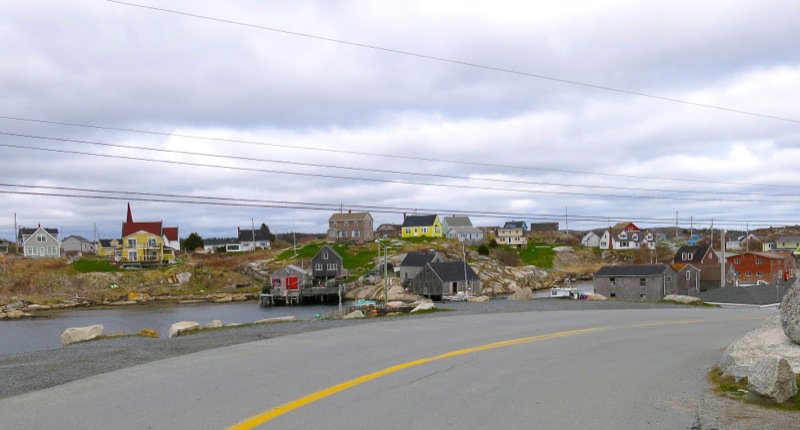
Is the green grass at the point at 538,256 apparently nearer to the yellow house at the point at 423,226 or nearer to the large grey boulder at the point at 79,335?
the yellow house at the point at 423,226

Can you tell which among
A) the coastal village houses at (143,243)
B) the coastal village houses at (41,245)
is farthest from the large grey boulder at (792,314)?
the coastal village houses at (41,245)

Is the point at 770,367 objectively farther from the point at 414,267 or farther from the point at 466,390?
the point at 414,267

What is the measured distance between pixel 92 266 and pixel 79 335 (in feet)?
333

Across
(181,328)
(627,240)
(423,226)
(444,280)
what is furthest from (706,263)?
(181,328)

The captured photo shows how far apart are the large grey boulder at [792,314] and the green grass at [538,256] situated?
389ft

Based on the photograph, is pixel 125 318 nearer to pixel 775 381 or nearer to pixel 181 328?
pixel 181 328

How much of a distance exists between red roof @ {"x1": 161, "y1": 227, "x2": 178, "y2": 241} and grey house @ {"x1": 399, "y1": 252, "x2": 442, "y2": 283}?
186 ft

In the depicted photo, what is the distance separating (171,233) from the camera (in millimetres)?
135375

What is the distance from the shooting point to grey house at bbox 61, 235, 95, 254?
151 m

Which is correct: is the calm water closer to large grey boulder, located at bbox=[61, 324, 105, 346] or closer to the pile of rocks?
large grey boulder, located at bbox=[61, 324, 105, 346]

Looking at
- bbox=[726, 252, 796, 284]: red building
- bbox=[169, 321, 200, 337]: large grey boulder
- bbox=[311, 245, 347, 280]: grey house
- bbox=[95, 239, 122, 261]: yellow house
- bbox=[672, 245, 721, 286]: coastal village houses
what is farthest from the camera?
bbox=[95, 239, 122, 261]: yellow house

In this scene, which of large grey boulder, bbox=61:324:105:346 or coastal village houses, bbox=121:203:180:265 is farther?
coastal village houses, bbox=121:203:180:265

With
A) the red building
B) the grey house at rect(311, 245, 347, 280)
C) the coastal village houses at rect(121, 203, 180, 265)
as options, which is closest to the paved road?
the red building

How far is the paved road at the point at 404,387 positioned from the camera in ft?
26.7
